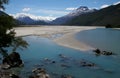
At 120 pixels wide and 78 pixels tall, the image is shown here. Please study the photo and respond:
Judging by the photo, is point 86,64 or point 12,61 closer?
point 12,61

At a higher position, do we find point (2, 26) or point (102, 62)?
point (2, 26)

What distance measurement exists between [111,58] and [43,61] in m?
11.8

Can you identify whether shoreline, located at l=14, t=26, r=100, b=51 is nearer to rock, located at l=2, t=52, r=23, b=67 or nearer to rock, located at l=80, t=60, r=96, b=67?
rock, located at l=80, t=60, r=96, b=67

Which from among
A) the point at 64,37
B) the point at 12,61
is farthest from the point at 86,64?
the point at 64,37

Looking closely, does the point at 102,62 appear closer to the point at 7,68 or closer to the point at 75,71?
the point at 75,71

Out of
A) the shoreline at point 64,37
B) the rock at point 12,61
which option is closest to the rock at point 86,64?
the rock at point 12,61

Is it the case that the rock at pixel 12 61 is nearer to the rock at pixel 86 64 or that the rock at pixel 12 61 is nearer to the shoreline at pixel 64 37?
the rock at pixel 86 64

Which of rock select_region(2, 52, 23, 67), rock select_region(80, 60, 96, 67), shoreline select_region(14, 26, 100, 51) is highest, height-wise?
rock select_region(2, 52, 23, 67)

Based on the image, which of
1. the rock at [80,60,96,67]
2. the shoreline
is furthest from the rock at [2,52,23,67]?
the shoreline

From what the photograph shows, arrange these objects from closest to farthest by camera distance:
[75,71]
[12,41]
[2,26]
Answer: [2,26], [12,41], [75,71]

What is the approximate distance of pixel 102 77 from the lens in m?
30.1

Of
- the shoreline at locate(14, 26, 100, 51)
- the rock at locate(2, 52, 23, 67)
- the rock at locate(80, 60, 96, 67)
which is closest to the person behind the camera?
the rock at locate(2, 52, 23, 67)

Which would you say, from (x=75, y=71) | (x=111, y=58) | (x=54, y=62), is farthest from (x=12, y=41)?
(x=111, y=58)

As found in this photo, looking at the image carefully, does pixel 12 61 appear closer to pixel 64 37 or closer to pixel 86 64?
pixel 86 64
